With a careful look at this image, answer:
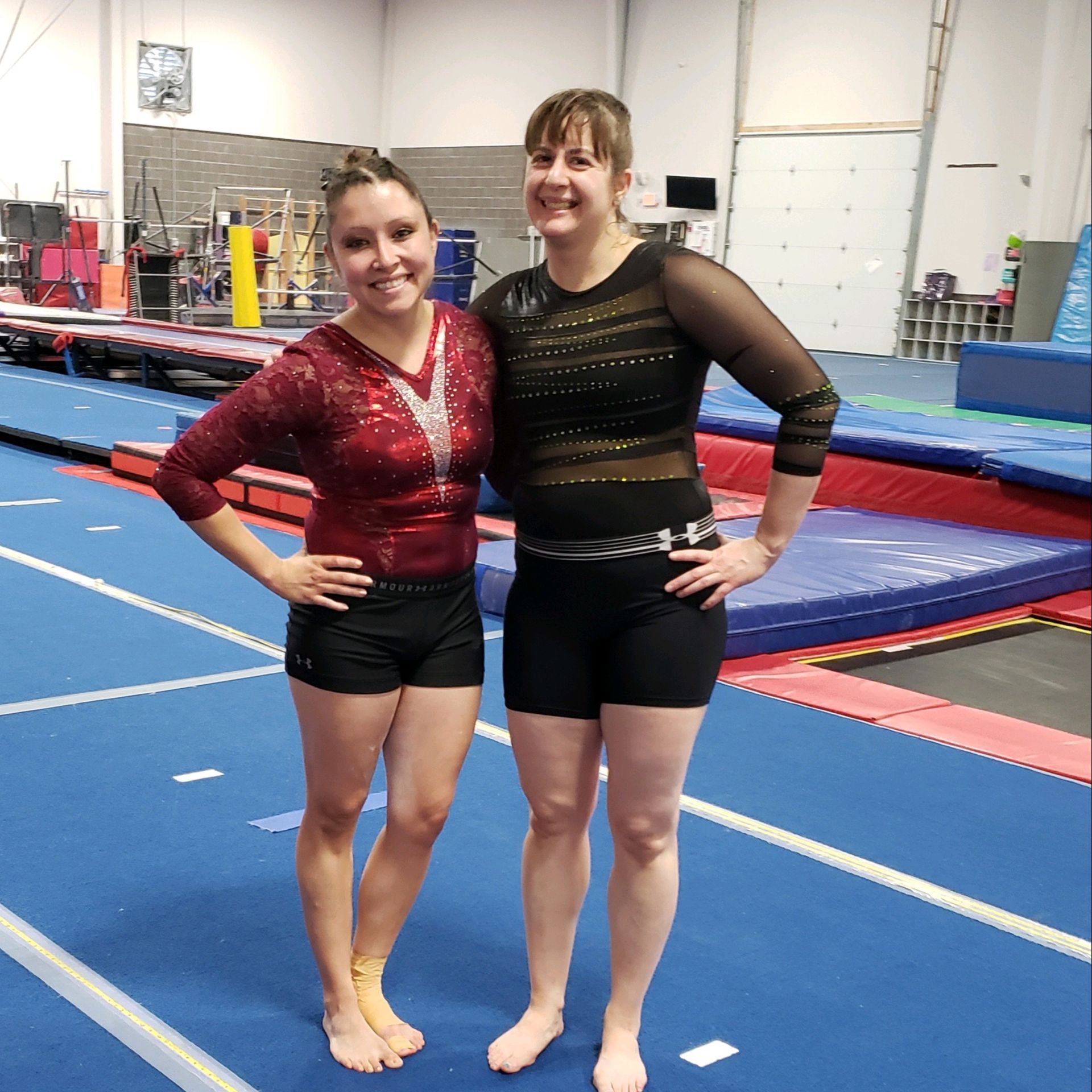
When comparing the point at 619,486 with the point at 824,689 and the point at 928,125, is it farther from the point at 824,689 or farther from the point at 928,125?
the point at 928,125

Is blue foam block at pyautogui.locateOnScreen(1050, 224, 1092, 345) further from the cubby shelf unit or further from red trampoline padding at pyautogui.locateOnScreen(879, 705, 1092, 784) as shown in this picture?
red trampoline padding at pyautogui.locateOnScreen(879, 705, 1092, 784)

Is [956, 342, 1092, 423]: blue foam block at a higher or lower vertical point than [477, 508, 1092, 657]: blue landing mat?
higher

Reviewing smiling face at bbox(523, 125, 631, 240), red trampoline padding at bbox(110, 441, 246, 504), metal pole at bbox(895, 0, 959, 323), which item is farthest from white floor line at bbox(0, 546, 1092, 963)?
metal pole at bbox(895, 0, 959, 323)

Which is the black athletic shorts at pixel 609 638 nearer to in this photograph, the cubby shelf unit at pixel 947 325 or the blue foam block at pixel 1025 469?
the blue foam block at pixel 1025 469

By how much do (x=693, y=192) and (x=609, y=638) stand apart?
15.4 metres

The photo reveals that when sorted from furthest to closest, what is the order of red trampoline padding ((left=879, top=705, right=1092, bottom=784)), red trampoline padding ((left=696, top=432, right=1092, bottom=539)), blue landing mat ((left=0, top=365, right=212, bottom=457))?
blue landing mat ((left=0, top=365, right=212, bottom=457)) < red trampoline padding ((left=696, top=432, right=1092, bottom=539)) < red trampoline padding ((left=879, top=705, right=1092, bottom=784))

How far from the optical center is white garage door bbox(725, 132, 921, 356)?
49.1 feet

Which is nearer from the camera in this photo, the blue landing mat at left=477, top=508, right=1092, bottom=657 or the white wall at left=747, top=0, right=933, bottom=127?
the blue landing mat at left=477, top=508, right=1092, bottom=657

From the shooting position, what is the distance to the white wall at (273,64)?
57.8 feet

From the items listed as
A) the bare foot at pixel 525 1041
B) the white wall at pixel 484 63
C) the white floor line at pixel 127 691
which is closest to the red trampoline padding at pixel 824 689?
the white floor line at pixel 127 691

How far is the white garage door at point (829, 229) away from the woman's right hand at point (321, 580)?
14226 mm

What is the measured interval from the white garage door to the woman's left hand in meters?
14.0

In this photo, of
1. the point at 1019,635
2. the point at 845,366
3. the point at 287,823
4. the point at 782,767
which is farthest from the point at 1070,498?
the point at 845,366

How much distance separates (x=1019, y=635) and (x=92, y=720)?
121 inches
